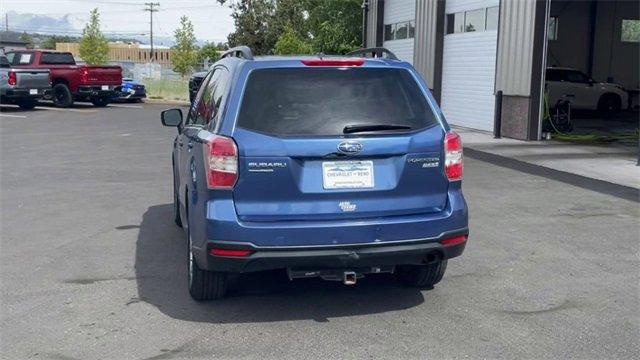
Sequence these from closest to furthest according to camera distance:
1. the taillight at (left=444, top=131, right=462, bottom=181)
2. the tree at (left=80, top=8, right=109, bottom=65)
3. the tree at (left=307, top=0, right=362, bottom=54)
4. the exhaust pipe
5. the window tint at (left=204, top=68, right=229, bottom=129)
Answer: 1. the exhaust pipe
2. the taillight at (left=444, top=131, right=462, bottom=181)
3. the window tint at (left=204, top=68, right=229, bottom=129)
4. the tree at (left=307, top=0, right=362, bottom=54)
5. the tree at (left=80, top=8, right=109, bottom=65)

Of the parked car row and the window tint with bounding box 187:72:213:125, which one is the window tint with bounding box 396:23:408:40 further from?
the window tint with bounding box 187:72:213:125

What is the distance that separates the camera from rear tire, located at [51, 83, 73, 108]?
28250 mm

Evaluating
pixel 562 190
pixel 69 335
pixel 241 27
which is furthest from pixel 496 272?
pixel 241 27


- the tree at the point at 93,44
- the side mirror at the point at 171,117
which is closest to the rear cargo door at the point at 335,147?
the side mirror at the point at 171,117

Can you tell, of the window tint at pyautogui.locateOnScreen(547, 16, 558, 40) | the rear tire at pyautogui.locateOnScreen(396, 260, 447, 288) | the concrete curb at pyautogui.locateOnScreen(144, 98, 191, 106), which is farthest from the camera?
the concrete curb at pyautogui.locateOnScreen(144, 98, 191, 106)

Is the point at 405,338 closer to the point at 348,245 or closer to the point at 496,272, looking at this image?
the point at 348,245

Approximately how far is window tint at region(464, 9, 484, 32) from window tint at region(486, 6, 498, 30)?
38cm

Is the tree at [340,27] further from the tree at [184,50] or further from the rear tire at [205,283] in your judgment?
the rear tire at [205,283]

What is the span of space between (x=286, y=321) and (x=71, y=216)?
14.9 ft

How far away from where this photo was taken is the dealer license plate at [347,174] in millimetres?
4801

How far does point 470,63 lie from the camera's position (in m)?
20.6

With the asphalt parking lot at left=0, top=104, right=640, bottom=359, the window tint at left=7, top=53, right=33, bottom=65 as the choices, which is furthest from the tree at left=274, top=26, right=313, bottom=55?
the asphalt parking lot at left=0, top=104, right=640, bottom=359

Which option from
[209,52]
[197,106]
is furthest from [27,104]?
[209,52]

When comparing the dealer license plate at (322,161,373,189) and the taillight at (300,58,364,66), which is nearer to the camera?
the dealer license plate at (322,161,373,189)
